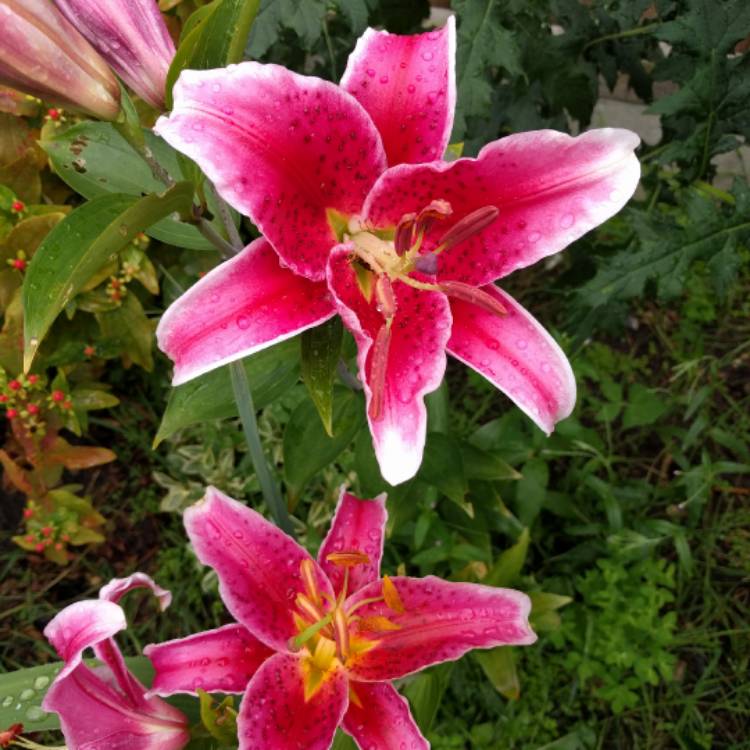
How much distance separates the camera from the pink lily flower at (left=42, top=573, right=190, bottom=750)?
27.4 inches

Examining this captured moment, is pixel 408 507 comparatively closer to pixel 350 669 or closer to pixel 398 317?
pixel 350 669

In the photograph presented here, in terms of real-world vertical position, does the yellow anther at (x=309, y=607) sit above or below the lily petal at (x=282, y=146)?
below

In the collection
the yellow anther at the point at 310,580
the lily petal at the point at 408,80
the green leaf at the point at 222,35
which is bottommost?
the yellow anther at the point at 310,580

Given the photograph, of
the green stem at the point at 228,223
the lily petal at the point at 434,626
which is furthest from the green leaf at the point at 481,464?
the green stem at the point at 228,223

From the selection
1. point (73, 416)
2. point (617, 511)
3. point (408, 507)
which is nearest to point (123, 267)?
point (73, 416)

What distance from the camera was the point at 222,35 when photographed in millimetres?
688

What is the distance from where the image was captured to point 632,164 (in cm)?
67

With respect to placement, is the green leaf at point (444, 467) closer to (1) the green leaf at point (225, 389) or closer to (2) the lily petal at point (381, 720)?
(1) the green leaf at point (225, 389)

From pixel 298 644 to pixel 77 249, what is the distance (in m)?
0.39

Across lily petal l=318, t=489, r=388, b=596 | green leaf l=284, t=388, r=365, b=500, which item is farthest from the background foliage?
lily petal l=318, t=489, r=388, b=596

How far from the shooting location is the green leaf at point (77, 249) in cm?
57

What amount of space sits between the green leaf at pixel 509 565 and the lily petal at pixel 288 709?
560 millimetres

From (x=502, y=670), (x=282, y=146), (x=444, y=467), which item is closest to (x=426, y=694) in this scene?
(x=502, y=670)

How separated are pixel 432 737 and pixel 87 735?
1051mm
